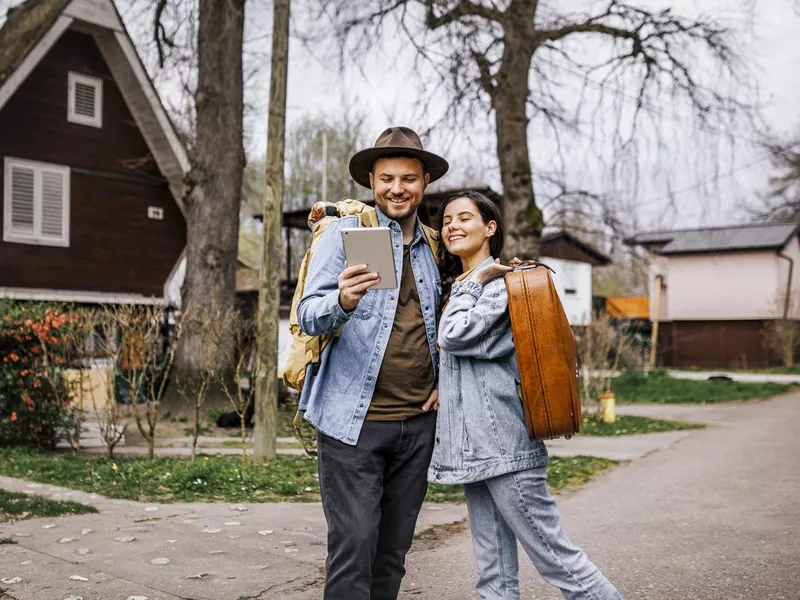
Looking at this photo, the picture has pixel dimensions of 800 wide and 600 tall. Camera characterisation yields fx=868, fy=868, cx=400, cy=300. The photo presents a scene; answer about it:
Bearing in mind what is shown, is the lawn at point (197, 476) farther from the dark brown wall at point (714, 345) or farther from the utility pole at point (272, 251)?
the dark brown wall at point (714, 345)

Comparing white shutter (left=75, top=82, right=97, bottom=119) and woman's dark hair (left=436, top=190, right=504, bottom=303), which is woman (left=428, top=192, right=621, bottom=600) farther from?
white shutter (left=75, top=82, right=97, bottom=119)

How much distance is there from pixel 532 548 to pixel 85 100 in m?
18.4

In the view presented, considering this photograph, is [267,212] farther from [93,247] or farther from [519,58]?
[93,247]

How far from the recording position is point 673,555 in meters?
5.44

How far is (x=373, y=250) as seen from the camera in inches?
117

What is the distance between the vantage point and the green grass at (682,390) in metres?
20.1

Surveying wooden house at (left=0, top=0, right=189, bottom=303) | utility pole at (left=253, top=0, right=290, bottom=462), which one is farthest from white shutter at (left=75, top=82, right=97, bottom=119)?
utility pole at (left=253, top=0, right=290, bottom=462)

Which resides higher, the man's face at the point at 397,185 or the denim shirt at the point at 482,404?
the man's face at the point at 397,185

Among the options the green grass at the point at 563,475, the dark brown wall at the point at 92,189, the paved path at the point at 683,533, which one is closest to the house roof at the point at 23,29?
the dark brown wall at the point at 92,189

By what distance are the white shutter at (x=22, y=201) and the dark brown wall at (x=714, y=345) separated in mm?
30375

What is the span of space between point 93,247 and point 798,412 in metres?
14.9

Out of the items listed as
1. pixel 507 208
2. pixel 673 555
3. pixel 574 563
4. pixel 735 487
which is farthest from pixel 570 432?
pixel 507 208

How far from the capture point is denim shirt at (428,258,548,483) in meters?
3.26

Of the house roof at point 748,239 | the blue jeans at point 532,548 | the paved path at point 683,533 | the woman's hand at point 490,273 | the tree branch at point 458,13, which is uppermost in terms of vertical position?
the house roof at point 748,239
